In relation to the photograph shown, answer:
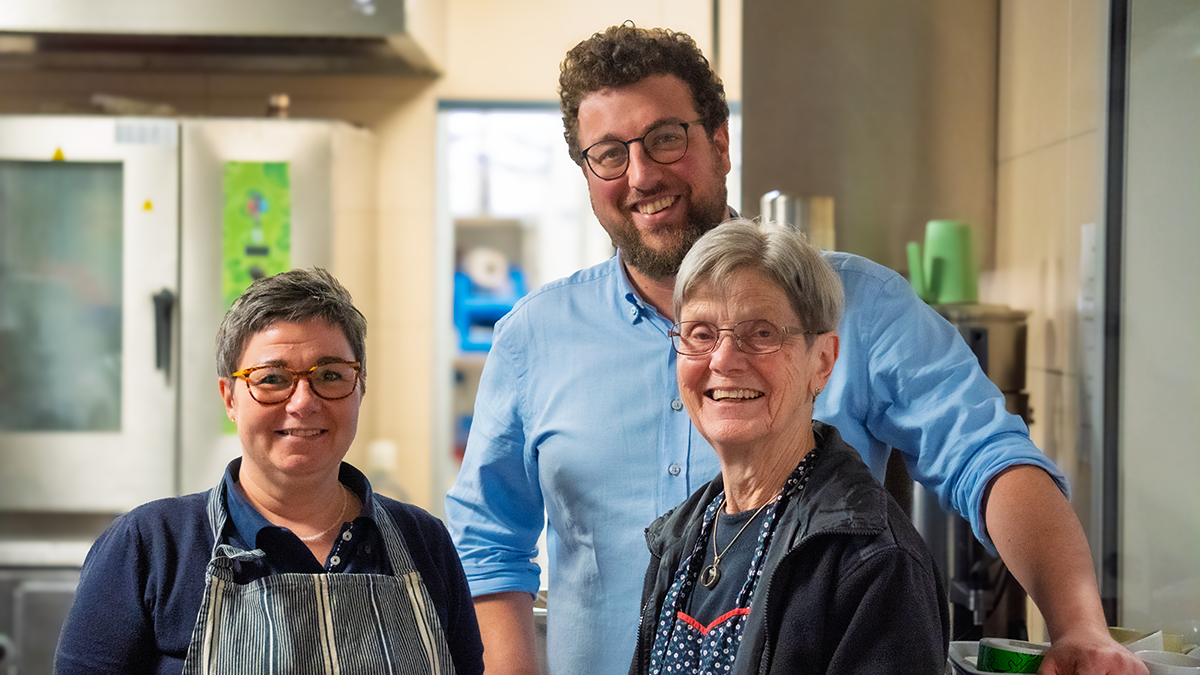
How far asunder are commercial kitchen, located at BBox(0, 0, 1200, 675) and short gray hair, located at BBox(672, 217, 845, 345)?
666 mm

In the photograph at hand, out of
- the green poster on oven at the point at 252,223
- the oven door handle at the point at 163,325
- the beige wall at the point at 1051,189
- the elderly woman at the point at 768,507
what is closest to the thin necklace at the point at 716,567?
the elderly woman at the point at 768,507

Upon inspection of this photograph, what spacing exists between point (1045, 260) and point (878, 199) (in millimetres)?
379

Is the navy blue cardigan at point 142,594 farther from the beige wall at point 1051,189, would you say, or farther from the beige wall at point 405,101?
the beige wall at point 405,101

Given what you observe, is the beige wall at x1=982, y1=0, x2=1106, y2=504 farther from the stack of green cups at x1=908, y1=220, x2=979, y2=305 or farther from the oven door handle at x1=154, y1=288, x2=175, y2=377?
the oven door handle at x1=154, y1=288, x2=175, y2=377

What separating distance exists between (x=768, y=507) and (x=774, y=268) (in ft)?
0.71

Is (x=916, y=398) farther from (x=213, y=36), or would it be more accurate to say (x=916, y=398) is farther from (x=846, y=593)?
(x=213, y=36)

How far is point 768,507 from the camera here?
911 mm

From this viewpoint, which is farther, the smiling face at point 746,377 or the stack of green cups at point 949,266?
the stack of green cups at point 949,266

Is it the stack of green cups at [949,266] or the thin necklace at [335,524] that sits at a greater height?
the stack of green cups at [949,266]

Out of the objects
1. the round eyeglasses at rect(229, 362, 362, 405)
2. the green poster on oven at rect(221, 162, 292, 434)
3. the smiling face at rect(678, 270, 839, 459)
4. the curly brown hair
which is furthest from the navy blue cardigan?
the green poster on oven at rect(221, 162, 292, 434)

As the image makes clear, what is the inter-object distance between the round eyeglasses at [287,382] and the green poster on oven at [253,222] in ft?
6.49

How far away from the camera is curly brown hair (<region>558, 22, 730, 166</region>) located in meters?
1.19

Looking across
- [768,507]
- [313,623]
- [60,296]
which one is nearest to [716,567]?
[768,507]

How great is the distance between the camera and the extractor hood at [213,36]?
9.27ft
